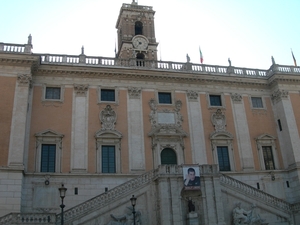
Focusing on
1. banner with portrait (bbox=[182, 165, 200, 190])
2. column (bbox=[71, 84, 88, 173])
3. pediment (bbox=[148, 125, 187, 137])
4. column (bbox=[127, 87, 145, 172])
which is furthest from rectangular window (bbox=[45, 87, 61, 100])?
banner with portrait (bbox=[182, 165, 200, 190])

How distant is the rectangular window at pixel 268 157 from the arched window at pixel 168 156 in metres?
7.81

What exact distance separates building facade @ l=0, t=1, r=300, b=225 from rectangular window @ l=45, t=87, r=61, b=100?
0.25 feet

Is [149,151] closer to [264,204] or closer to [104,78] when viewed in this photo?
[104,78]

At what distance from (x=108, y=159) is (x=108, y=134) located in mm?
1883

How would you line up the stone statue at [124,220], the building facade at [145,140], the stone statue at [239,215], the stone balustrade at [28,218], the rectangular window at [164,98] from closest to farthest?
the stone balustrade at [28,218], the stone statue at [124,220], the building facade at [145,140], the stone statue at [239,215], the rectangular window at [164,98]

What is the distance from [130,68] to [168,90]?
12.1ft

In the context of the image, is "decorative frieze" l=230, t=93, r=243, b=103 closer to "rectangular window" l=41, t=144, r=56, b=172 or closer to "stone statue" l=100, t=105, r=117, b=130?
"stone statue" l=100, t=105, r=117, b=130

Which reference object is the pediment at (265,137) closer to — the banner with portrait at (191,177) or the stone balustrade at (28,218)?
the banner with portrait at (191,177)

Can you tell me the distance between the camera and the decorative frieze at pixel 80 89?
92.5 ft

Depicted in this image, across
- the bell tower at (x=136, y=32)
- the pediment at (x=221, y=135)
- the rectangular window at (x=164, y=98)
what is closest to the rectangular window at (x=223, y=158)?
the pediment at (x=221, y=135)

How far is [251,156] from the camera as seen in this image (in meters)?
29.4

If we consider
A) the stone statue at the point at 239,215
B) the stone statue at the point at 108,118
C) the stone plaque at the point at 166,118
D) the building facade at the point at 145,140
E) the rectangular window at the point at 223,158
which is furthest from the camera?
the stone plaque at the point at 166,118

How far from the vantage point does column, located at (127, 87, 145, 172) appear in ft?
88.5

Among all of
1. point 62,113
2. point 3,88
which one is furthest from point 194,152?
point 3,88
